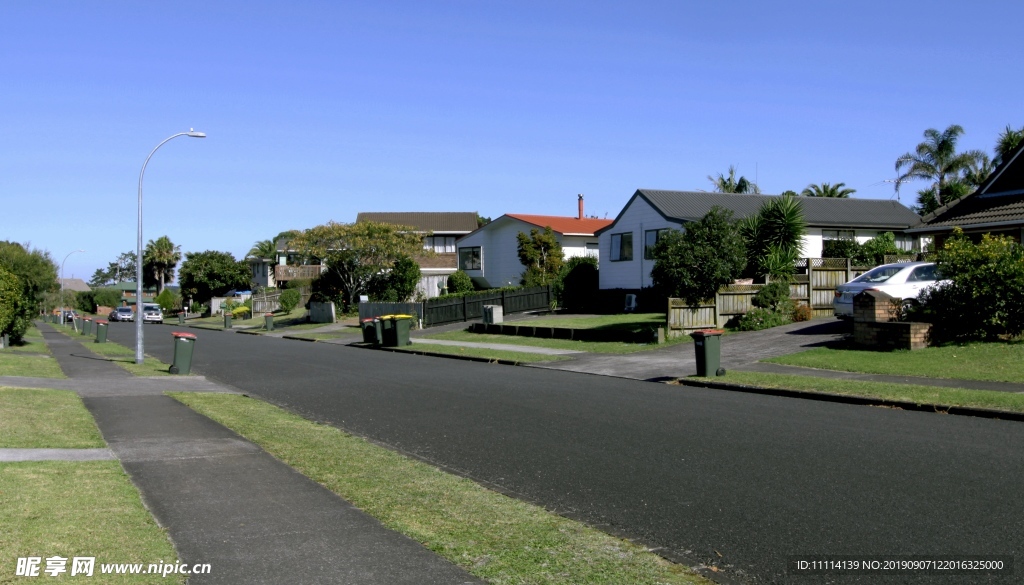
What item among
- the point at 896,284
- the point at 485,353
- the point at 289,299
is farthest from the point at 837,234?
the point at 289,299

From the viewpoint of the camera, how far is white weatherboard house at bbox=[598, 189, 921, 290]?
124 ft

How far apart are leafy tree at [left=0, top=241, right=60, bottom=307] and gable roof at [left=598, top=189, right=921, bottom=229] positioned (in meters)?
25.0

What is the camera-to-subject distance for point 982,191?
27797 mm

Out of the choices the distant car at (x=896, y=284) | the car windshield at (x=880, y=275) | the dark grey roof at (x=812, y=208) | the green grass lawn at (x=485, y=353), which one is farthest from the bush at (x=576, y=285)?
the distant car at (x=896, y=284)

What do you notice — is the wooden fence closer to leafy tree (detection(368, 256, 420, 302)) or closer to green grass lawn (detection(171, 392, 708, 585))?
green grass lawn (detection(171, 392, 708, 585))

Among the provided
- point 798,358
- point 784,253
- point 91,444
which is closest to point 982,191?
point 784,253

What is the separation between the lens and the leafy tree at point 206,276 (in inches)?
3570

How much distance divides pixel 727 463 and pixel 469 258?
4696 centimetres

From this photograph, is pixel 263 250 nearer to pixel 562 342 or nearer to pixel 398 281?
pixel 398 281

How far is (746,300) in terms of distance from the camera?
27234mm

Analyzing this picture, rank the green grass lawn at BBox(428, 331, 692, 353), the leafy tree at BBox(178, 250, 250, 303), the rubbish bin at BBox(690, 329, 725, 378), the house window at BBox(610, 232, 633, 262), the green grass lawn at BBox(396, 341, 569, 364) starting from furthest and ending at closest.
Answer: the leafy tree at BBox(178, 250, 250, 303) → the house window at BBox(610, 232, 633, 262) → the green grass lawn at BBox(428, 331, 692, 353) → the green grass lawn at BBox(396, 341, 569, 364) → the rubbish bin at BBox(690, 329, 725, 378)

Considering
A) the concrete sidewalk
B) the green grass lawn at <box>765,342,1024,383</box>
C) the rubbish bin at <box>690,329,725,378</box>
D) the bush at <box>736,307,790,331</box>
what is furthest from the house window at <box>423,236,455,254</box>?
the concrete sidewalk

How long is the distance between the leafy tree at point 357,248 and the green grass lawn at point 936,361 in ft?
108

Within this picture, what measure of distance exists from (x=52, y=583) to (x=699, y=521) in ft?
15.4
